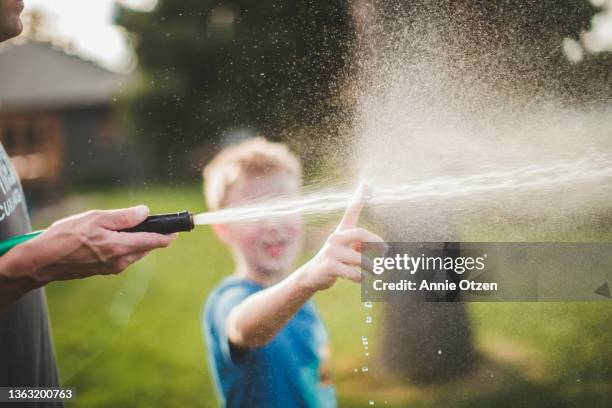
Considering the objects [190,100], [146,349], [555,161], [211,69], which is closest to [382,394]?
[555,161]

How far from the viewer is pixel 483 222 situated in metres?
1.53

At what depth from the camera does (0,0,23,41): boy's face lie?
1.34 meters

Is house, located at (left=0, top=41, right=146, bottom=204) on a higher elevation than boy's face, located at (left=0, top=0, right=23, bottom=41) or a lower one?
higher

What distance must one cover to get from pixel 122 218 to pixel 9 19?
646mm

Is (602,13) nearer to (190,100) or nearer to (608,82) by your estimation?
(608,82)

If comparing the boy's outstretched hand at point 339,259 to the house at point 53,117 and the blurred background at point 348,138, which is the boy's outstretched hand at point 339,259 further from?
the house at point 53,117

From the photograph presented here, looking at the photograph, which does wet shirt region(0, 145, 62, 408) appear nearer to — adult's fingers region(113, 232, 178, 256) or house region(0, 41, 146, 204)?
adult's fingers region(113, 232, 178, 256)

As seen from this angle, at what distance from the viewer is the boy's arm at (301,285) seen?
1.27 meters

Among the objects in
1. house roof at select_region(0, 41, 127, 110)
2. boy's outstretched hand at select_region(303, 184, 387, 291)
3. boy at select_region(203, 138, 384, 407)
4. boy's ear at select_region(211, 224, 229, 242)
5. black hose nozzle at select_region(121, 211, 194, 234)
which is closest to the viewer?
black hose nozzle at select_region(121, 211, 194, 234)

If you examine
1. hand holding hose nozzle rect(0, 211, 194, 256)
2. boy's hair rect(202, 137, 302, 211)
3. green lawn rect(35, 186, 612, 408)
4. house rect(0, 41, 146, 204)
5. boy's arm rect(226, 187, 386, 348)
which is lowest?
green lawn rect(35, 186, 612, 408)

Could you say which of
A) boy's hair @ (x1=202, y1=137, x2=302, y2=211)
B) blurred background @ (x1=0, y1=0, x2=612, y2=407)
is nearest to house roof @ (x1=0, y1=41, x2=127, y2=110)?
blurred background @ (x1=0, y1=0, x2=612, y2=407)

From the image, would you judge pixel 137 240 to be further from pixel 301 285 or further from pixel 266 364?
pixel 266 364

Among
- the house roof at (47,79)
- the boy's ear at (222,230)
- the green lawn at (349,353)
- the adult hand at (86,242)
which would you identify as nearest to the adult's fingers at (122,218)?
the adult hand at (86,242)

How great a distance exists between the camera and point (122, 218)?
115cm
